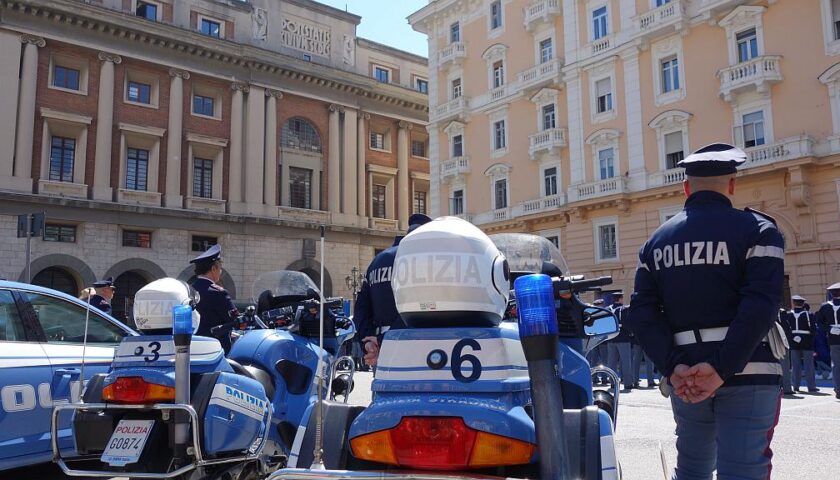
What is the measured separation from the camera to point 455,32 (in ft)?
105

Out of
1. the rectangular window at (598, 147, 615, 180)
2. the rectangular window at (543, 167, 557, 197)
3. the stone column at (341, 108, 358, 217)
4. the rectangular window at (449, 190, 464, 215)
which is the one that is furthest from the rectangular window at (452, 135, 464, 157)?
the rectangular window at (598, 147, 615, 180)

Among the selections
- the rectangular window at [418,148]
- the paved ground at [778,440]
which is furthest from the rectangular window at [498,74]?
the paved ground at [778,440]

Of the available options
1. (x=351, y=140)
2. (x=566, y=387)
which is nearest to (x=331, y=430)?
(x=566, y=387)

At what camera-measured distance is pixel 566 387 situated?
12.0 ft

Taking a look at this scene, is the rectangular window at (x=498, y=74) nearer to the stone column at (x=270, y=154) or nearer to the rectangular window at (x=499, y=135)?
the rectangular window at (x=499, y=135)

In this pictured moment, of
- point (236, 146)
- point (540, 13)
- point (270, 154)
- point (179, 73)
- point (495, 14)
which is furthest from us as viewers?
point (270, 154)

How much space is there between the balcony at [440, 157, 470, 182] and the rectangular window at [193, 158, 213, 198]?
11.1 m

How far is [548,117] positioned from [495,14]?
20.1 ft

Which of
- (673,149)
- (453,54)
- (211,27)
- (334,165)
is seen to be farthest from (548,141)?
(211,27)

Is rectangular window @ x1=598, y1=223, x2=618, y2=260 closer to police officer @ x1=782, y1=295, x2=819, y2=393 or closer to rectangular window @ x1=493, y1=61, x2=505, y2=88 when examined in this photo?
rectangular window @ x1=493, y1=61, x2=505, y2=88

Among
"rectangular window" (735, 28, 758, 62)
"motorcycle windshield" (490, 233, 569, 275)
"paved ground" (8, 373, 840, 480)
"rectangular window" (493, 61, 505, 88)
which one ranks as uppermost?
"rectangular window" (493, 61, 505, 88)

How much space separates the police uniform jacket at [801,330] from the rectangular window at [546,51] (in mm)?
17194

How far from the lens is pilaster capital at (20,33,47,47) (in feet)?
85.1

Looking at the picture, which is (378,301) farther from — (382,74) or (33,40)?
(382,74)
